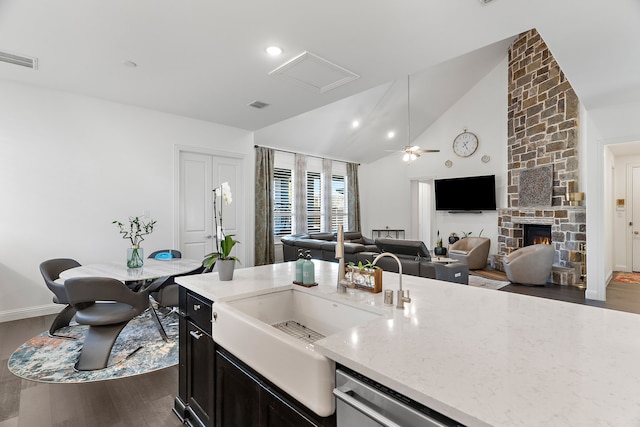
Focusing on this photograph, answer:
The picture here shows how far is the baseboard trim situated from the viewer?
363 centimetres

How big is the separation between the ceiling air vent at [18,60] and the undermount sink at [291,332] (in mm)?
3547

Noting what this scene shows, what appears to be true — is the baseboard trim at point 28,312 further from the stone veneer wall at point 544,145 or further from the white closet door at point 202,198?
the stone veneer wall at point 544,145

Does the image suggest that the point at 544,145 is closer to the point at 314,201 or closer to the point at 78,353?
the point at 314,201

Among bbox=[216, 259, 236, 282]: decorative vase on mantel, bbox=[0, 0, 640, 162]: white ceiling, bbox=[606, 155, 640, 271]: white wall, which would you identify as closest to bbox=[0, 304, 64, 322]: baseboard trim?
bbox=[0, 0, 640, 162]: white ceiling

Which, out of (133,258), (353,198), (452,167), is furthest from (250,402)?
(353,198)

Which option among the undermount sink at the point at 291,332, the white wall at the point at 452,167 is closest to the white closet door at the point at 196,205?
the undermount sink at the point at 291,332

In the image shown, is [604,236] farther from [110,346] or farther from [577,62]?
[110,346]

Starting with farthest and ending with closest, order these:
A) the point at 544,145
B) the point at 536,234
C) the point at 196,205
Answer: the point at 536,234, the point at 544,145, the point at 196,205

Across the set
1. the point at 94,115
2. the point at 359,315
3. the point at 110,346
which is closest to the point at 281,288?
the point at 359,315

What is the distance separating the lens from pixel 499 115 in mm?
7180

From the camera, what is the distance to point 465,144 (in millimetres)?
7840

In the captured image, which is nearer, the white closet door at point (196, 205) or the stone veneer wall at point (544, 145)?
the white closet door at point (196, 205)

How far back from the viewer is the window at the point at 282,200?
7.44m

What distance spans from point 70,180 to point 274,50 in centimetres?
318
